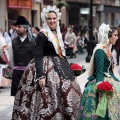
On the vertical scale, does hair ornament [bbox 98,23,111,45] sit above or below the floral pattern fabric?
above

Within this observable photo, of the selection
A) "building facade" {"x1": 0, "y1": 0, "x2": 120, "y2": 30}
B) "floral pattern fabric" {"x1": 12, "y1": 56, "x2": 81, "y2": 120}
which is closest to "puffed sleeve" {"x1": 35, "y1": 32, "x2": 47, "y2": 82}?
"floral pattern fabric" {"x1": 12, "y1": 56, "x2": 81, "y2": 120}

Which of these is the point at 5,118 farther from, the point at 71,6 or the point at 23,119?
the point at 71,6

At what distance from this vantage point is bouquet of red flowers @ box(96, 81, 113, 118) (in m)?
6.09

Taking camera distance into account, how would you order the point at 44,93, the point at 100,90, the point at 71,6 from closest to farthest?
the point at 100,90 < the point at 44,93 < the point at 71,6

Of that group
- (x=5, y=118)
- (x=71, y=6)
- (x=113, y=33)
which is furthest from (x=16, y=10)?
(x=113, y=33)

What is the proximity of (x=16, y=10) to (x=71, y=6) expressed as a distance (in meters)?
12.0

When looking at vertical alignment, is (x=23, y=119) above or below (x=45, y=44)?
below

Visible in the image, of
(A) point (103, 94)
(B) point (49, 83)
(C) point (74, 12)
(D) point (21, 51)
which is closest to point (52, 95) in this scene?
(B) point (49, 83)

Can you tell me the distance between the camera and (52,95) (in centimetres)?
653

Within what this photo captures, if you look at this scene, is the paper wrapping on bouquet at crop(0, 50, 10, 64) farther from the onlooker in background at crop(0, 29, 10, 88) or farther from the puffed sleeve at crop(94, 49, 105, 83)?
the puffed sleeve at crop(94, 49, 105, 83)

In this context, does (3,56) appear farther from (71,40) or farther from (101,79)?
(71,40)

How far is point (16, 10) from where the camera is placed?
99.1 feet

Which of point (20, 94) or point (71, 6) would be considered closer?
point (20, 94)

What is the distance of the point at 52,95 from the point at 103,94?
72 centimetres
